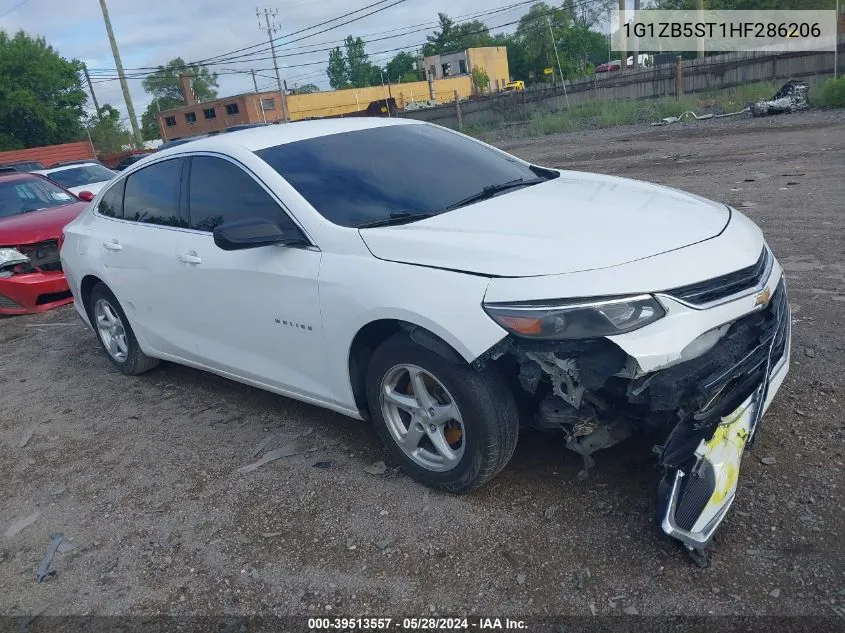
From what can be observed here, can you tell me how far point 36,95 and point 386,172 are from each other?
51958 mm

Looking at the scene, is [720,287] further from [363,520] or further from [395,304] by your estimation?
[363,520]

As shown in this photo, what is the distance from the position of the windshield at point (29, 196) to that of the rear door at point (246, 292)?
5.87 metres

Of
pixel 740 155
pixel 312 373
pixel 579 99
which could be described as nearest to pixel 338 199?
pixel 312 373

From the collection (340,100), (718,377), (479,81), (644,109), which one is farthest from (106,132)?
(718,377)

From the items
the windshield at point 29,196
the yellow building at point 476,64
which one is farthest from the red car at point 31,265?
the yellow building at point 476,64

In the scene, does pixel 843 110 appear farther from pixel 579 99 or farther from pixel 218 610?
pixel 218 610

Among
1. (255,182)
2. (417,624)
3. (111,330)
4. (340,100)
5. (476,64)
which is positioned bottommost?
(417,624)

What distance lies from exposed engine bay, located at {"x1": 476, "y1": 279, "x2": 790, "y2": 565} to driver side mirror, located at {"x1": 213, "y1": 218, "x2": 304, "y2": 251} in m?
1.31

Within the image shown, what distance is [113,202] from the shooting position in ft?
17.6

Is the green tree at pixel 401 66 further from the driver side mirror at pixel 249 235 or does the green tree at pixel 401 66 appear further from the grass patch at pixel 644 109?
the driver side mirror at pixel 249 235

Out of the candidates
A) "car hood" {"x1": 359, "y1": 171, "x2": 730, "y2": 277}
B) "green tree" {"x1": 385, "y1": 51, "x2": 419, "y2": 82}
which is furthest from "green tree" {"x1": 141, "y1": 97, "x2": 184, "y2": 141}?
"car hood" {"x1": 359, "y1": 171, "x2": 730, "y2": 277}

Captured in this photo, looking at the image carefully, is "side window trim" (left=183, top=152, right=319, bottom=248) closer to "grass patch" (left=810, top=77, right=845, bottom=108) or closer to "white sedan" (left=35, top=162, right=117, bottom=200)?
"white sedan" (left=35, top=162, right=117, bottom=200)

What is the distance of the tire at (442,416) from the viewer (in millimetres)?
3045

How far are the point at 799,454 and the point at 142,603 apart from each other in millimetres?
3021
